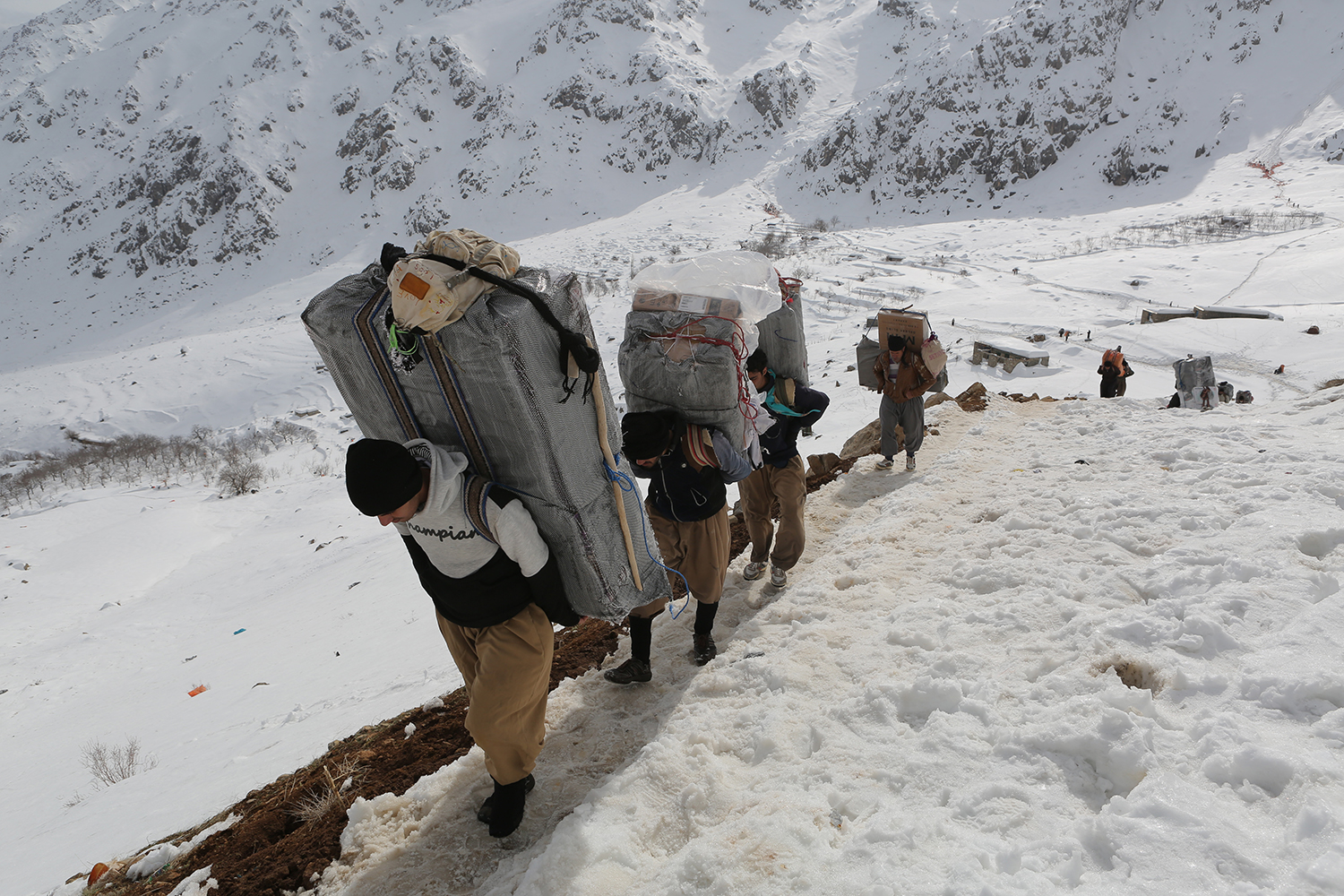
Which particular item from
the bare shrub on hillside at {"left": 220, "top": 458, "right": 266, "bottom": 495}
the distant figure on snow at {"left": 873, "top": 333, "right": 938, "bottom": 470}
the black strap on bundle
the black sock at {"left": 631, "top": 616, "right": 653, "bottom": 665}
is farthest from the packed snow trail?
the bare shrub on hillside at {"left": 220, "top": 458, "right": 266, "bottom": 495}

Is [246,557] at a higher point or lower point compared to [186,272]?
lower

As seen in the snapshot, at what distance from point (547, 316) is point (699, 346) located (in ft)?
3.73

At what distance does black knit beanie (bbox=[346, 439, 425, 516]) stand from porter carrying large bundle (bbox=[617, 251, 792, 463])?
4.31 feet

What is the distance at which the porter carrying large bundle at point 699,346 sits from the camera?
3.03 meters

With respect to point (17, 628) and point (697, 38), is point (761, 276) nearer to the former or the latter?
point (17, 628)

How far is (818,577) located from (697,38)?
233 ft

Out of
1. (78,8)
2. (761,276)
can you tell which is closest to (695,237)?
(761,276)

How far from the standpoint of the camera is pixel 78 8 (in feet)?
252

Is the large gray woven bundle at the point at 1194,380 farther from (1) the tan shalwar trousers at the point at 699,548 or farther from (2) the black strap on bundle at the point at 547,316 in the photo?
(2) the black strap on bundle at the point at 547,316

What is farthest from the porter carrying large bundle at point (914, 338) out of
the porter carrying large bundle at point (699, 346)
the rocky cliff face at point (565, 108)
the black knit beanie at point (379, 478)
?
the rocky cliff face at point (565, 108)

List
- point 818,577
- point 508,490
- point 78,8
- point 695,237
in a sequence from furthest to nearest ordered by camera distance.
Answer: point 78,8 < point 695,237 < point 818,577 < point 508,490

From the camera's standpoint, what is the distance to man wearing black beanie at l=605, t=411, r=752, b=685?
9.65 ft

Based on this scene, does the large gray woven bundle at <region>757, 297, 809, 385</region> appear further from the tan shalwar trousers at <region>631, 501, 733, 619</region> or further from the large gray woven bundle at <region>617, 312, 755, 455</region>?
the tan shalwar trousers at <region>631, 501, 733, 619</region>

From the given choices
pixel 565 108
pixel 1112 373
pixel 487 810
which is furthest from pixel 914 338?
pixel 565 108
